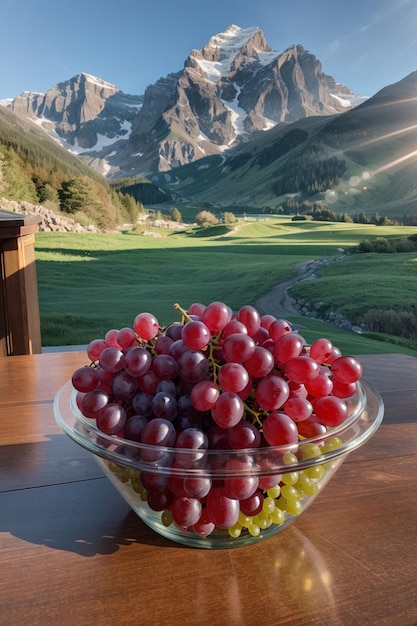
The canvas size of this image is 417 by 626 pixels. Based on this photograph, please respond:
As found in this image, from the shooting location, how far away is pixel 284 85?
579 cm

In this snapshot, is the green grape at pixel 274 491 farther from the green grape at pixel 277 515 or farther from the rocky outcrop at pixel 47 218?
the rocky outcrop at pixel 47 218

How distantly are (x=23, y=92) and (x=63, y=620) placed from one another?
4.24 meters

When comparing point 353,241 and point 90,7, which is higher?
point 90,7

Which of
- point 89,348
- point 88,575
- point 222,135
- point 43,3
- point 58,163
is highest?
point 43,3

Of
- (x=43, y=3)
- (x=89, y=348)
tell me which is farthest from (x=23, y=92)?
(x=89, y=348)

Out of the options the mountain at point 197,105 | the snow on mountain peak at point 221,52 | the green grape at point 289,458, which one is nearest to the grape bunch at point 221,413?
the green grape at point 289,458

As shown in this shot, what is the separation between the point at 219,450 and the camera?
0.26m

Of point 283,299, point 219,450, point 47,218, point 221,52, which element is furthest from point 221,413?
point 221,52

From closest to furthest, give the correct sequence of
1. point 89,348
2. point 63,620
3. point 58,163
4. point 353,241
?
point 63,620 → point 89,348 → point 58,163 → point 353,241

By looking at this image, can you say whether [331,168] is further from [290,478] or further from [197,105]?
[290,478]

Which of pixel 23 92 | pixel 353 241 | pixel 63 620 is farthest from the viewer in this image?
pixel 23 92

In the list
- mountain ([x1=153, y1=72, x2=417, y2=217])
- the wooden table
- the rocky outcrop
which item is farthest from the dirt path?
the wooden table

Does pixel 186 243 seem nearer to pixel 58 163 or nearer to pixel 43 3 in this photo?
pixel 58 163

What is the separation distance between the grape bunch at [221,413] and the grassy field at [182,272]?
7.29 feet
